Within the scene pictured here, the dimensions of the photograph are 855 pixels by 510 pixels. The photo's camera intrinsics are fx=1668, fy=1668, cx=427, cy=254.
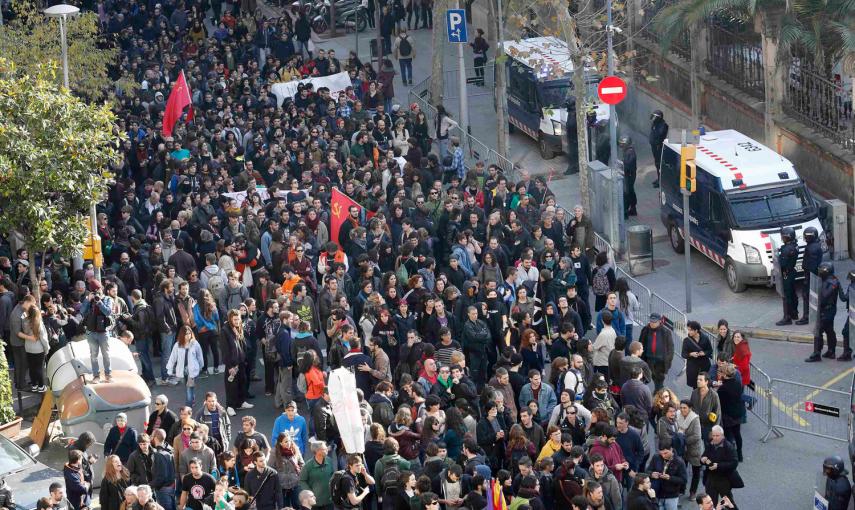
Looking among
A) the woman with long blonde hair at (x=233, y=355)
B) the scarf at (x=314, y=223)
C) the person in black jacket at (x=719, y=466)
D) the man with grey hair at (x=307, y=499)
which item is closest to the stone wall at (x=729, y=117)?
the scarf at (x=314, y=223)

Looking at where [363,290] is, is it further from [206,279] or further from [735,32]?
[735,32]

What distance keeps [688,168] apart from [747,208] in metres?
1.73

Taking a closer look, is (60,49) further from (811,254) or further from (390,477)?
(390,477)

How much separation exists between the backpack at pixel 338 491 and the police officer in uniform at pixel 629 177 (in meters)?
14.2

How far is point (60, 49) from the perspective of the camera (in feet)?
112

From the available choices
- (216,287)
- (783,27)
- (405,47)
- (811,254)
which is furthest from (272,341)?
(405,47)

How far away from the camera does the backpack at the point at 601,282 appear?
2445 cm

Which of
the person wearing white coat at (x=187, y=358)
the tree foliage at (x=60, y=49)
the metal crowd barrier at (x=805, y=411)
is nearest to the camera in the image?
the metal crowd barrier at (x=805, y=411)

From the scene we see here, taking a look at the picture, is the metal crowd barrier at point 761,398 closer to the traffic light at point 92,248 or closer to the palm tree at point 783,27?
the palm tree at point 783,27

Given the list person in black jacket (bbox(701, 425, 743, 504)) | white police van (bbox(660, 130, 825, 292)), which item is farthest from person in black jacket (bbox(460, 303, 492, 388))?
white police van (bbox(660, 130, 825, 292))

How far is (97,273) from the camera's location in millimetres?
25172

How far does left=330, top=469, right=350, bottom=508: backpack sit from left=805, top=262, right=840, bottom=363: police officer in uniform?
866cm

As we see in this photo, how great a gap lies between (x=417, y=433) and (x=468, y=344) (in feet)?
11.3

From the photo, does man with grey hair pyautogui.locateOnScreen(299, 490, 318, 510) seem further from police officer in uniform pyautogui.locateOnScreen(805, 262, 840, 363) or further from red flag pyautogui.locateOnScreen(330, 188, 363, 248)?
red flag pyautogui.locateOnScreen(330, 188, 363, 248)
